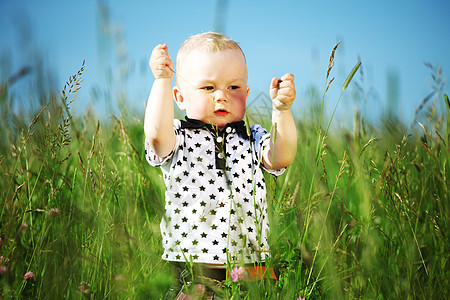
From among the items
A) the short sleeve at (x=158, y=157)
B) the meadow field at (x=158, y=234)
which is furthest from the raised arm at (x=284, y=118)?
the short sleeve at (x=158, y=157)

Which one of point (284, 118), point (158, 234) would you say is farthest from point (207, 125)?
point (158, 234)

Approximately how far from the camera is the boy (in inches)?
65.8

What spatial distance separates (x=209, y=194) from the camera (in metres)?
1.74

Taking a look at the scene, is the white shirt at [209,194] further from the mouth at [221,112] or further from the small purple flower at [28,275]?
the small purple flower at [28,275]

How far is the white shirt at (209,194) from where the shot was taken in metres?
1.69

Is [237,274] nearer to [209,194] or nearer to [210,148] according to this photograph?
[209,194]

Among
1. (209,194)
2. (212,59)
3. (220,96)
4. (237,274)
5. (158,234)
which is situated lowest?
(237,274)

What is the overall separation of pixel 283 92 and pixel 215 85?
12.1 inches

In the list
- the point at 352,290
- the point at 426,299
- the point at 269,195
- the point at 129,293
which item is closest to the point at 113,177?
the point at 129,293

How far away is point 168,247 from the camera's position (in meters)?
1.73

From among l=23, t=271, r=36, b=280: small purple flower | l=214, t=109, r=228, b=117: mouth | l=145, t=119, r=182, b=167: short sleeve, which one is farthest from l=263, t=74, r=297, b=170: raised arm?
l=23, t=271, r=36, b=280: small purple flower

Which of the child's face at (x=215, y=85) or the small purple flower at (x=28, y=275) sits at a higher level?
the child's face at (x=215, y=85)

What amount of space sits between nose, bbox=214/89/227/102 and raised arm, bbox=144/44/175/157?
8.1 inches

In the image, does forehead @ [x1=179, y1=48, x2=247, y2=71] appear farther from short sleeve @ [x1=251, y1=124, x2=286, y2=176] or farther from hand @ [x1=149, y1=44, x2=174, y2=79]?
short sleeve @ [x1=251, y1=124, x2=286, y2=176]
